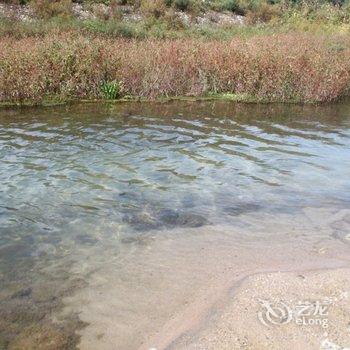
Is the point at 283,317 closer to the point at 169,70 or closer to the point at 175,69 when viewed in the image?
the point at 169,70

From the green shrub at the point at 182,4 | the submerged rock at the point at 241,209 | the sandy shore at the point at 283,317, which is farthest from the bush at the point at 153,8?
the sandy shore at the point at 283,317

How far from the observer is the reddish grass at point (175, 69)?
13664 millimetres

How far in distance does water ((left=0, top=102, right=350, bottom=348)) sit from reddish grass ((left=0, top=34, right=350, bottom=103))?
1.79 m

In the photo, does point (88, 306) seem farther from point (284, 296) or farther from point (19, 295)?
point (284, 296)

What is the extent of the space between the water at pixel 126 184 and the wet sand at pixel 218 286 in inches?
4.4

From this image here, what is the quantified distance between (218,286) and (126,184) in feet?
10.5

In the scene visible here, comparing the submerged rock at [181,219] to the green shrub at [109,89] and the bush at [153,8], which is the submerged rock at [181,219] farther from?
the bush at [153,8]

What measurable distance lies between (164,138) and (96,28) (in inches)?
523

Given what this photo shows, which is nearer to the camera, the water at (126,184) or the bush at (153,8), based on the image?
the water at (126,184)

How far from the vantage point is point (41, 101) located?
13188 mm

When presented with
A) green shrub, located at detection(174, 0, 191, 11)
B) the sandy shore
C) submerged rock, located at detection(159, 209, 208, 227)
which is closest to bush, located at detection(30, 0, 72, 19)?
green shrub, located at detection(174, 0, 191, 11)

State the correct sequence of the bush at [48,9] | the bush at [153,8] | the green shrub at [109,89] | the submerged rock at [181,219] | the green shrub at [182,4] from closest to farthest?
the submerged rock at [181,219] < the green shrub at [109,89] < the bush at [48,9] < the bush at [153,8] < the green shrub at [182,4]

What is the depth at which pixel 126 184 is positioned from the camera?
7.47 metres

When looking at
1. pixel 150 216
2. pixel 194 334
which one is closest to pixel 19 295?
pixel 194 334
